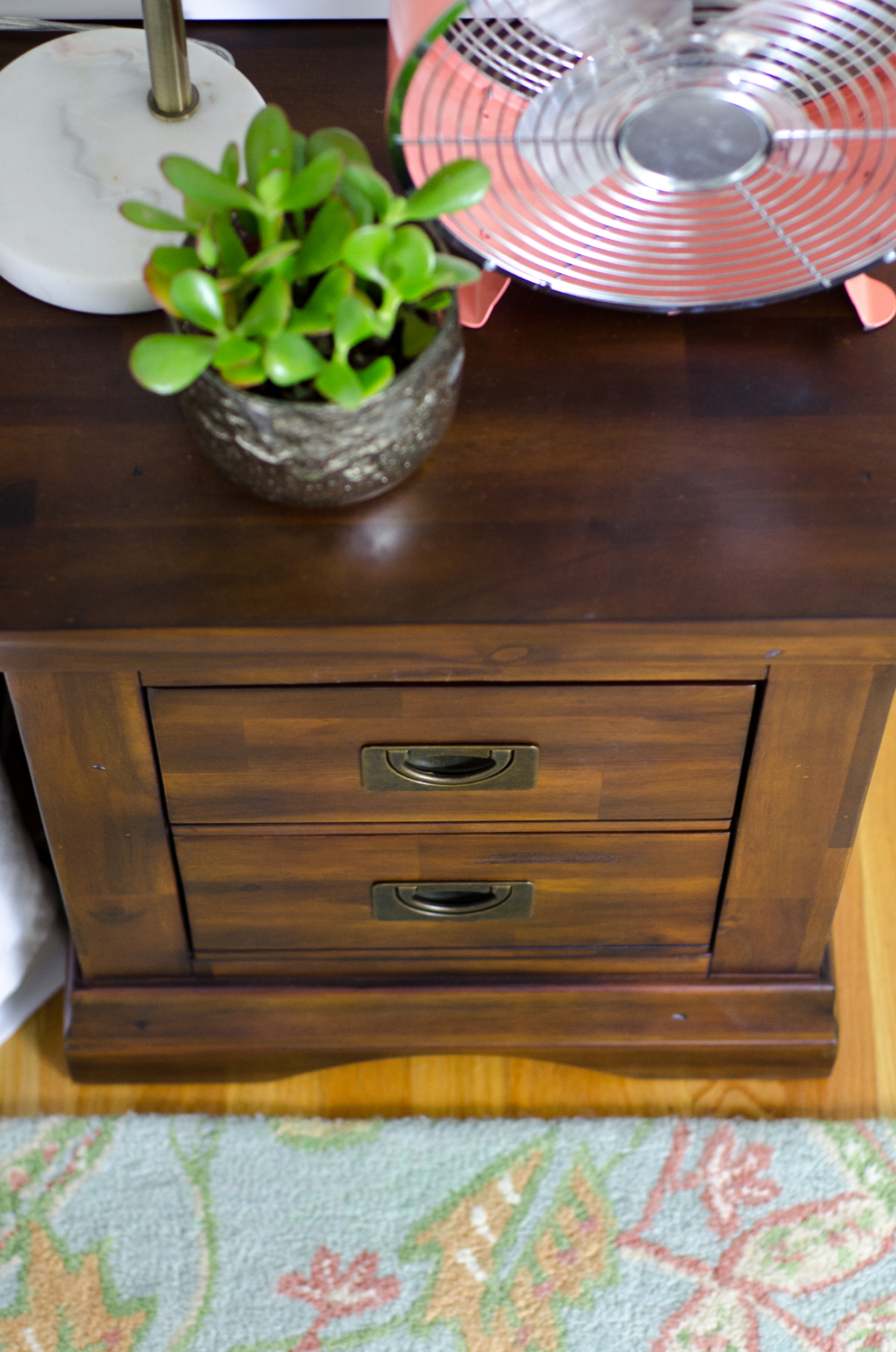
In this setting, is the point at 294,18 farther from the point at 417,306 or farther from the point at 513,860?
the point at 513,860

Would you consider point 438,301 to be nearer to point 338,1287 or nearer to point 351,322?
point 351,322

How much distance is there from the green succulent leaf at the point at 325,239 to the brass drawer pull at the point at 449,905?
1.40 feet

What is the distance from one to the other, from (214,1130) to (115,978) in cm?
15

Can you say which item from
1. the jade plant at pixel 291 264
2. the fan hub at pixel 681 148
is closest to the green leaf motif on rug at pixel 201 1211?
the jade plant at pixel 291 264

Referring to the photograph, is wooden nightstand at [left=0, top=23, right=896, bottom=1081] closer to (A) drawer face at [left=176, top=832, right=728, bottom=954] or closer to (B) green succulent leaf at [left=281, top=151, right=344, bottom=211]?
(A) drawer face at [left=176, top=832, right=728, bottom=954]

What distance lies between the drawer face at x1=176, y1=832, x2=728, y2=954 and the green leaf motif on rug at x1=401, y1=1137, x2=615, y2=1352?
19 centimetres

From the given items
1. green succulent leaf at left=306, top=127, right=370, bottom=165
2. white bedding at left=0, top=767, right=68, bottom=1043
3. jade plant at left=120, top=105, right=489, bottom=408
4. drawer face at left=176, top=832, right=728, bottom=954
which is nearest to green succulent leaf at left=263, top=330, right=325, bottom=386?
jade plant at left=120, top=105, right=489, bottom=408

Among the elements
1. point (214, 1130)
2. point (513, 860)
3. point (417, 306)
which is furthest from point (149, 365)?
point (214, 1130)

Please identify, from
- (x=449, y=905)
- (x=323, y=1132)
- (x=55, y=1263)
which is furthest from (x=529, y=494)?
(x=55, y=1263)

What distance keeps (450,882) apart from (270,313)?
16.8 inches

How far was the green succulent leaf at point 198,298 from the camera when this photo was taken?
655mm

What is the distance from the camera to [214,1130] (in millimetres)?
1088

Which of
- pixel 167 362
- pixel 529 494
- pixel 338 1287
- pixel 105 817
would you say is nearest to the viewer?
pixel 167 362

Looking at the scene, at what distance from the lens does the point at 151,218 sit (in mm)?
697
